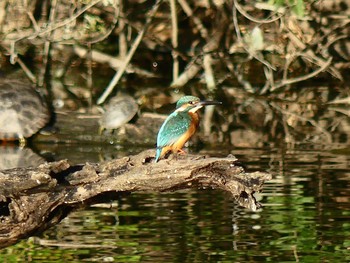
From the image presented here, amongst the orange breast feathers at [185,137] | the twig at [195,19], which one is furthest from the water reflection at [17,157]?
the orange breast feathers at [185,137]

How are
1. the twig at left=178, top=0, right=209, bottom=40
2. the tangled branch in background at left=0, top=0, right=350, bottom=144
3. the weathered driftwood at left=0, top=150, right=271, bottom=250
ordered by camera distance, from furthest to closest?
1. the twig at left=178, top=0, right=209, bottom=40
2. the tangled branch in background at left=0, top=0, right=350, bottom=144
3. the weathered driftwood at left=0, top=150, right=271, bottom=250

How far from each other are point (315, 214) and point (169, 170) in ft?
8.44

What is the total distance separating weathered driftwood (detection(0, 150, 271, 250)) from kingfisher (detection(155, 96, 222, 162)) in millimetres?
421

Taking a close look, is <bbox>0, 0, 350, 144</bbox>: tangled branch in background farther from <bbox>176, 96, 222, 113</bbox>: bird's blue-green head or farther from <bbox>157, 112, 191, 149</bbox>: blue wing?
<bbox>157, 112, 191, 149</bbox>: blue wing

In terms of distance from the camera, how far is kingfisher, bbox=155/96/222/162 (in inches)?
226

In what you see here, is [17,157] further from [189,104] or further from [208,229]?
[189,104]

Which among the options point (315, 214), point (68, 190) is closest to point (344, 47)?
point (315, 214)

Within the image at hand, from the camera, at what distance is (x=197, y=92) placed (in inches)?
517

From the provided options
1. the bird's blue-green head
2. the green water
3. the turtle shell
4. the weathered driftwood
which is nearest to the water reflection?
the turtle shell

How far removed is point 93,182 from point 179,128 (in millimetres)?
914

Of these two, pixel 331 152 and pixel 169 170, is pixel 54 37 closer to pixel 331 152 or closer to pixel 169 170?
pixel 331 152

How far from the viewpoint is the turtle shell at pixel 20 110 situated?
1192cm

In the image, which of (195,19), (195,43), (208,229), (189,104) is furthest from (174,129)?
(195,43)

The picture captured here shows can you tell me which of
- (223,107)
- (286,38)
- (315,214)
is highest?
(286,38)
